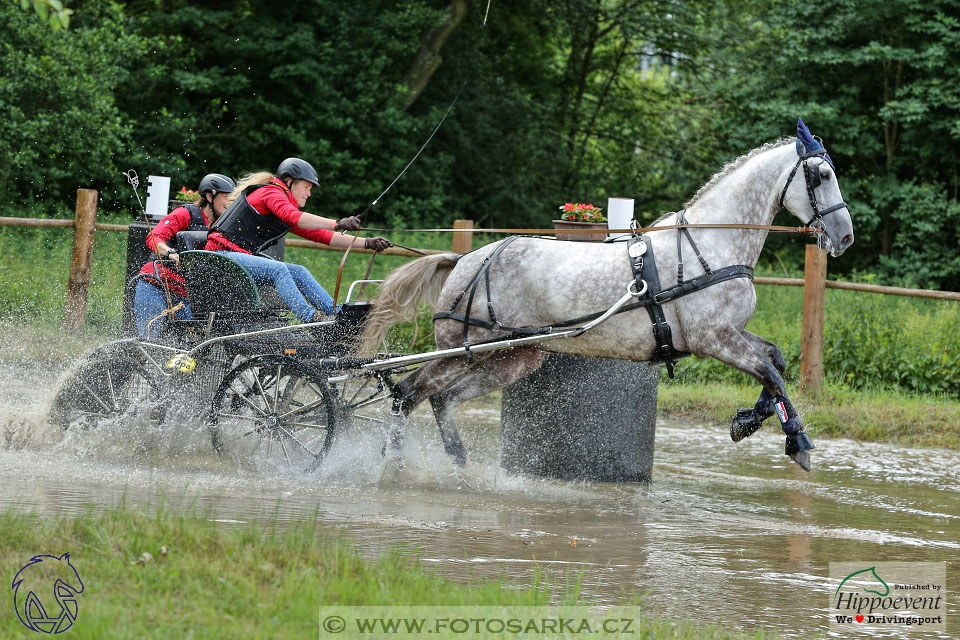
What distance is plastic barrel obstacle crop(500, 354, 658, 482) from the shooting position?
7.10m

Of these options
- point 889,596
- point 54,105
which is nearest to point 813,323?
point 889,596

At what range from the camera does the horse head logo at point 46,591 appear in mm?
3410

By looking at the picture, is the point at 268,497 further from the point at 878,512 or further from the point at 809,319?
the point at 809,319

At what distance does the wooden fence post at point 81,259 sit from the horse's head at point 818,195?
751 cm

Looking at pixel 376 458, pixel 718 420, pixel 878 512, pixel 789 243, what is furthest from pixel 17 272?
pixel 789 243

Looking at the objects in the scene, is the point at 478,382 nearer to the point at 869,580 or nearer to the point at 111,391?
the point at 111,391

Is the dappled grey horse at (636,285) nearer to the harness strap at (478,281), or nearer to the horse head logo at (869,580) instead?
the harness strap at (478,281)

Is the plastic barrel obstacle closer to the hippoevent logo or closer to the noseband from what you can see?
the noseband

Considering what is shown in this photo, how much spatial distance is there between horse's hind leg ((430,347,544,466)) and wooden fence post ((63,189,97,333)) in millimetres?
5554

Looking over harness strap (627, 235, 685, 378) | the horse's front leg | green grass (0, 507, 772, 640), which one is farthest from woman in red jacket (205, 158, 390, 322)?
green grass (0, 507, 772, 640)

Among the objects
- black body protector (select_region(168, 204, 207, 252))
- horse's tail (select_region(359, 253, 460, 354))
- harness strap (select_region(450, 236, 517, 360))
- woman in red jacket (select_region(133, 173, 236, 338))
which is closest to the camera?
harness strap (select_region(450, 236, 517, 360))

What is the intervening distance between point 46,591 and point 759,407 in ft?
13.9

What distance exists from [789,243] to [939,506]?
44.7ft

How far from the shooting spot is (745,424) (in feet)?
21.4
